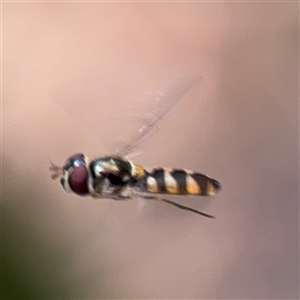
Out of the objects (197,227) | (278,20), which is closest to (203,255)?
(197,227)

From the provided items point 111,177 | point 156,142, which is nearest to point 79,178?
point 111,177

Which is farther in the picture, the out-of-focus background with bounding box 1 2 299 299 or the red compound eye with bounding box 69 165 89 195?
the out-of-focus background with bounding box 1 2 299 299

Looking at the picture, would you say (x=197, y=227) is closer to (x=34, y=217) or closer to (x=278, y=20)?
(x=34, y=217)

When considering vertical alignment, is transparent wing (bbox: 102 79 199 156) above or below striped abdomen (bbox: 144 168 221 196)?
above

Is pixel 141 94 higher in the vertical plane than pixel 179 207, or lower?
higher

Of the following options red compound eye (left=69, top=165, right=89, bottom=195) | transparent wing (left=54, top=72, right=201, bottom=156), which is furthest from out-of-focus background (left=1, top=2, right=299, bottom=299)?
red compound eye (left=69, top=165, right=89, bottom=195)

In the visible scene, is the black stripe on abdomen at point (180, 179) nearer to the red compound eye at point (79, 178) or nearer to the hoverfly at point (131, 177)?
the hoverfly at point (131, 177)

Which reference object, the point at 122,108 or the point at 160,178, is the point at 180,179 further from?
the point at 122,108

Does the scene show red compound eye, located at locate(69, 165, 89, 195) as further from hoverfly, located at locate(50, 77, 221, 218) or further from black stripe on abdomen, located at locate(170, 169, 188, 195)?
black stripe on abdomen, located at locate(170, 169, 188, 195)
